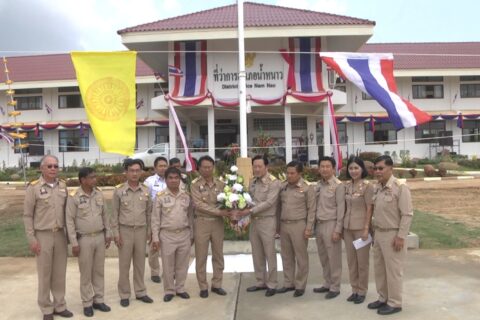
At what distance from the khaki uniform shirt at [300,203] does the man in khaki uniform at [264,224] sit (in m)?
0.15

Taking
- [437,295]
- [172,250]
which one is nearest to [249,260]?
[172,250]

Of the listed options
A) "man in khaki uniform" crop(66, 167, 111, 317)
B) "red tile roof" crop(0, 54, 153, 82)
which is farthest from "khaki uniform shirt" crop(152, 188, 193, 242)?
"red tile roof" crop(0, 54, 153, 82)

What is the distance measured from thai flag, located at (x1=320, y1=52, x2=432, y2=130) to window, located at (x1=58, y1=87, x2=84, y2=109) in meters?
26.1

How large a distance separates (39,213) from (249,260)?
3.60 m

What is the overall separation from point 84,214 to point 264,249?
2147 millimetres

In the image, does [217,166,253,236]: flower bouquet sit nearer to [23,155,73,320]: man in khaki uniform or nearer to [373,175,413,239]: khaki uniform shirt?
[373,175,413,239]: khaki uniform shirt

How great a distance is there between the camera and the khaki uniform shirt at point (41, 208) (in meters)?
4.80

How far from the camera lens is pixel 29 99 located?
102ft

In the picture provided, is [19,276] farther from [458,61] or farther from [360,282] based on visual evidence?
[458,61]

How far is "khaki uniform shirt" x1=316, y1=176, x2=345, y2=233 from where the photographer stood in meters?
5.39

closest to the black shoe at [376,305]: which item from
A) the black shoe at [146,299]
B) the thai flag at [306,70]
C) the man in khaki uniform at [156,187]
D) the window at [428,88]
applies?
the black shoe at [146,299]

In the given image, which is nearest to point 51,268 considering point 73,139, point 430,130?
point 73,139

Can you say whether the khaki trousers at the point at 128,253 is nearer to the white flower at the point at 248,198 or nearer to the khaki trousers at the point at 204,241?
the khaki trousers at the point at 204,241

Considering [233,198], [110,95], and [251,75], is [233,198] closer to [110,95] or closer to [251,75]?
[110,95]
